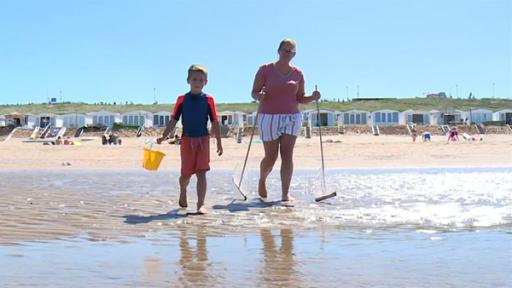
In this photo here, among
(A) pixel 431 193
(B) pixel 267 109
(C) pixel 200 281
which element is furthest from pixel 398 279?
(A) pixel 431 193

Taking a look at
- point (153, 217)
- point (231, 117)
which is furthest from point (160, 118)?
point (153, 217)

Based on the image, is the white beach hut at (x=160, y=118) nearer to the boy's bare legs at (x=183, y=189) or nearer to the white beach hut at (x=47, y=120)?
the white beach hut at (x=47, y=120)

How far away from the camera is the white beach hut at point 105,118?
233ft

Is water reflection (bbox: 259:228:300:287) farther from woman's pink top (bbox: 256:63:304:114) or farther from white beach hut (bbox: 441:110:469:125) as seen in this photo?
white beach hut (bbox: 441:110:469:125)

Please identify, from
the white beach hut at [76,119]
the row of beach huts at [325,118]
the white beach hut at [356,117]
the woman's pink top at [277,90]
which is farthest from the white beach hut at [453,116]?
the woman's pink top at [277,90]

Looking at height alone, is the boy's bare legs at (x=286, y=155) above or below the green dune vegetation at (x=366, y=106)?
below

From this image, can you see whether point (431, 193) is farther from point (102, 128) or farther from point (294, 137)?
point (102, 128)

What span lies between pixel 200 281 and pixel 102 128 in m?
61.5

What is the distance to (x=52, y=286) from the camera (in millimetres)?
2752

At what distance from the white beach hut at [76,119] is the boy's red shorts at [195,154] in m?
67.6

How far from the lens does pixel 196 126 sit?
5711mm

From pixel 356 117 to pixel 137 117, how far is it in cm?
2474

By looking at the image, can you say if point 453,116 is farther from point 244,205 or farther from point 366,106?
point 244,205

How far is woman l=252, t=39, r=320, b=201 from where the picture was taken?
253 inches
